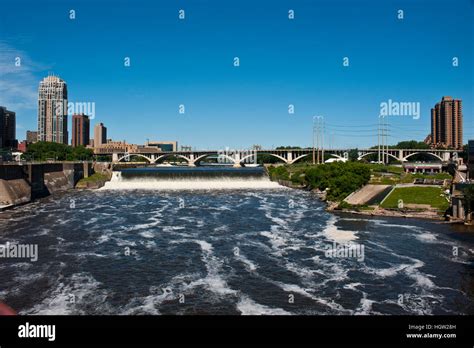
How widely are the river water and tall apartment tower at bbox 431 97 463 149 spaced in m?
109

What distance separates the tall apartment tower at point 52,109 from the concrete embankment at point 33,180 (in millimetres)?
59038

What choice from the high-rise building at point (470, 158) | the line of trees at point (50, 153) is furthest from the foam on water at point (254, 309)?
the line of trees at point (50, 153)

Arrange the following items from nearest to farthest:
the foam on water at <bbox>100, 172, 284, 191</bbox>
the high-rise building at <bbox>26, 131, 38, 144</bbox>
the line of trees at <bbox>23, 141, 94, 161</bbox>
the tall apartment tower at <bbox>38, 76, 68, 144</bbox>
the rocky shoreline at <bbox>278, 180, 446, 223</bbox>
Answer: the rocky shoreline at <bbox>278, 180, 446, 223</bbox>
the foam on water at <bbox>100, 172, 284, 191</bbox>
the line of trees at <bbox>23, 141, 94, 161</bbox>
the tall apartment tower at <bbox>38, 76, 68, 144</bbox>
the high-rise building at <bbox>26, 131, 38, 144</bbox>

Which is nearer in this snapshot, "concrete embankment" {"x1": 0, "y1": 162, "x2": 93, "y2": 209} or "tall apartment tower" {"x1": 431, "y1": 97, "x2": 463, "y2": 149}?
"concrete embankment" {"x1": 0, "y1": 162, "x2": 93, "y2": 209}

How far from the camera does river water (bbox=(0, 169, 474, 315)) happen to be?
41.7ft

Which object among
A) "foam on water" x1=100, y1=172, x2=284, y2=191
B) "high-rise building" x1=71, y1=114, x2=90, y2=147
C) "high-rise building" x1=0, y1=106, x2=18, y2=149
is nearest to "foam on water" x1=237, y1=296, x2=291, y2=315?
"foam on water" x1=100, y1=172, x2=284, y2=191

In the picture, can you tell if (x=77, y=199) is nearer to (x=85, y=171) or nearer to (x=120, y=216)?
(x=120, y=216)

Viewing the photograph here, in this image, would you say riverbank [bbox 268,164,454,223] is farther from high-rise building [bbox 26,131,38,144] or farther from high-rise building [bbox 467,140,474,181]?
high-rise building [bbox 26,131,38,144]

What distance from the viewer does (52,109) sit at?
384 feet

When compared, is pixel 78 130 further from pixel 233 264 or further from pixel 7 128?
pixel 233 264

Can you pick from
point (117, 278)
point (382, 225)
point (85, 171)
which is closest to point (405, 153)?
point (85, 171)

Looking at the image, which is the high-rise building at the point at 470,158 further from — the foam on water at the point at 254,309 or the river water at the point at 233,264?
the foam on water at the point at 254,309

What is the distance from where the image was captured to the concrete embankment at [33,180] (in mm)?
36219

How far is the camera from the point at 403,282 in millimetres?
14844
